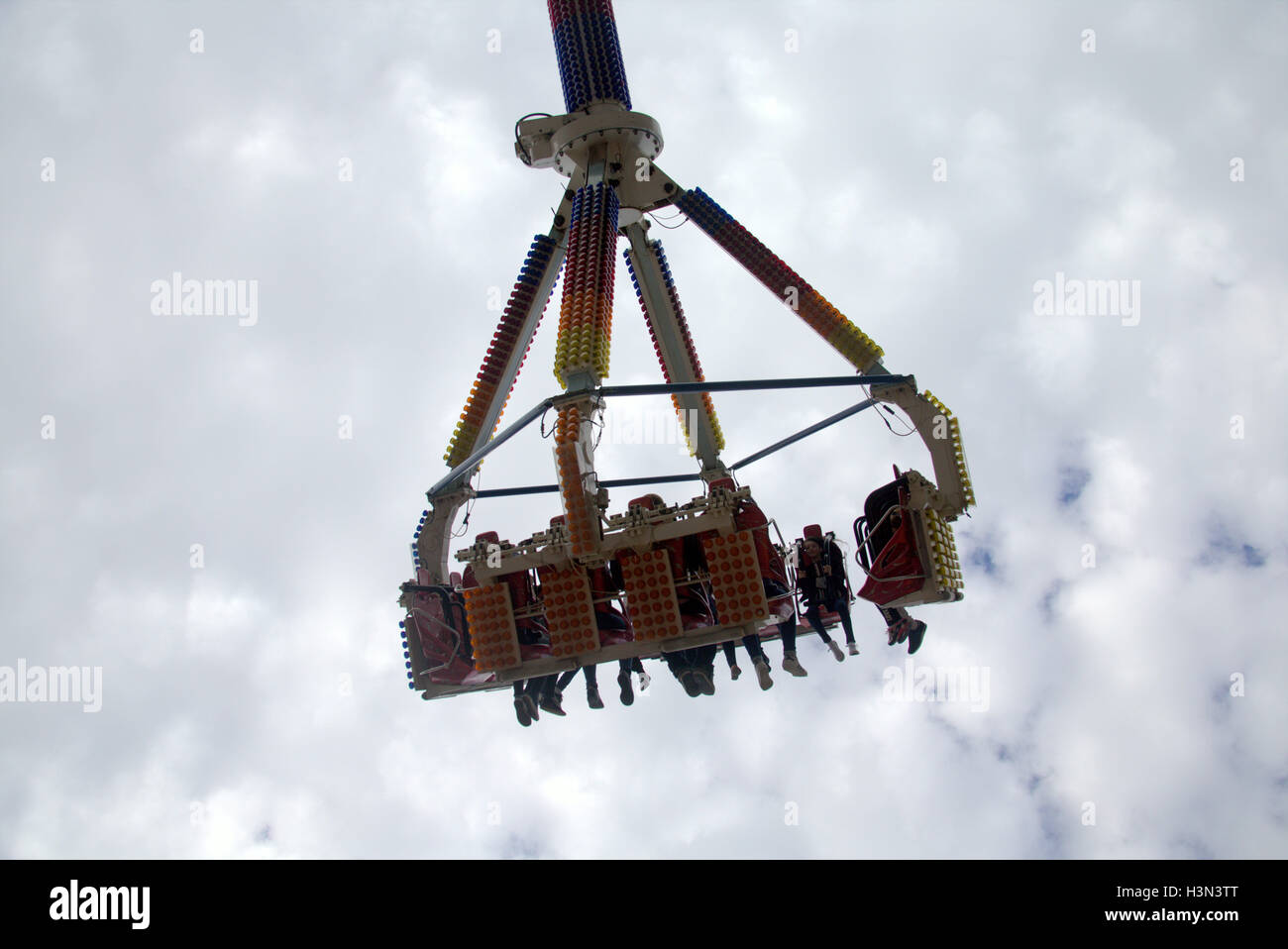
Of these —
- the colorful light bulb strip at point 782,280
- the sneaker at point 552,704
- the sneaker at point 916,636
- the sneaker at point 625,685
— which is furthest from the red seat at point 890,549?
the sneaker at point 552,704

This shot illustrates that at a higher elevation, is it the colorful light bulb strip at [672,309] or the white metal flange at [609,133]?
the white metal flange at [609,133]

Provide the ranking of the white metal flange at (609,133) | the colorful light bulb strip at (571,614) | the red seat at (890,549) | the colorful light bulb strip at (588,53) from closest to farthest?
the colorful light bulb strip at (571,614) < the red seat at (890,549) < the white metal flange at (609,133) < the colorful light bulb strip at (588,53)

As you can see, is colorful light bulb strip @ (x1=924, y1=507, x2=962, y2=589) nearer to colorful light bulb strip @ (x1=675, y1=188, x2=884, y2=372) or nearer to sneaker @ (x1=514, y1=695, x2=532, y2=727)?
colorful light bulb strip @ (x1=675, y1=188, x2=884, y2=372)

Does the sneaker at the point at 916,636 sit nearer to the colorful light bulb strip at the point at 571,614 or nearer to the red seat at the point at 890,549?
the red seat at the point at 890,549

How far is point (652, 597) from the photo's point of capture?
17750 millimetres

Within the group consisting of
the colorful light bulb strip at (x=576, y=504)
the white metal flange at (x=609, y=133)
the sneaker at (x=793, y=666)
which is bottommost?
the sneaker at (x=793, y=666)

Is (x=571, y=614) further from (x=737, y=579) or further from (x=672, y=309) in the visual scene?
(x=672, y=309)

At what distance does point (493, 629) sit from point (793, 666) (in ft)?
15.6

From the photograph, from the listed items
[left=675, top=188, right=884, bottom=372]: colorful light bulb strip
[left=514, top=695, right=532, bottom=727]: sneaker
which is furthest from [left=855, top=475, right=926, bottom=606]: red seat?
[left=514, top=695, right=532, bottom=727]: sneaker

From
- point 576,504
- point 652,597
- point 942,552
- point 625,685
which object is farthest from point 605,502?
point 942,552

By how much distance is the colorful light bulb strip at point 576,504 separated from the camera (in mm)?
17828

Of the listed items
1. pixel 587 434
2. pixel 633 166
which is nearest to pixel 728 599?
pixel 587 434

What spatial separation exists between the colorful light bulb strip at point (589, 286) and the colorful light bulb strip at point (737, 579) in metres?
3.70

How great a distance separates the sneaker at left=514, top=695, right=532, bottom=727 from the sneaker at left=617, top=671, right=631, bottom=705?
63.3 inches
